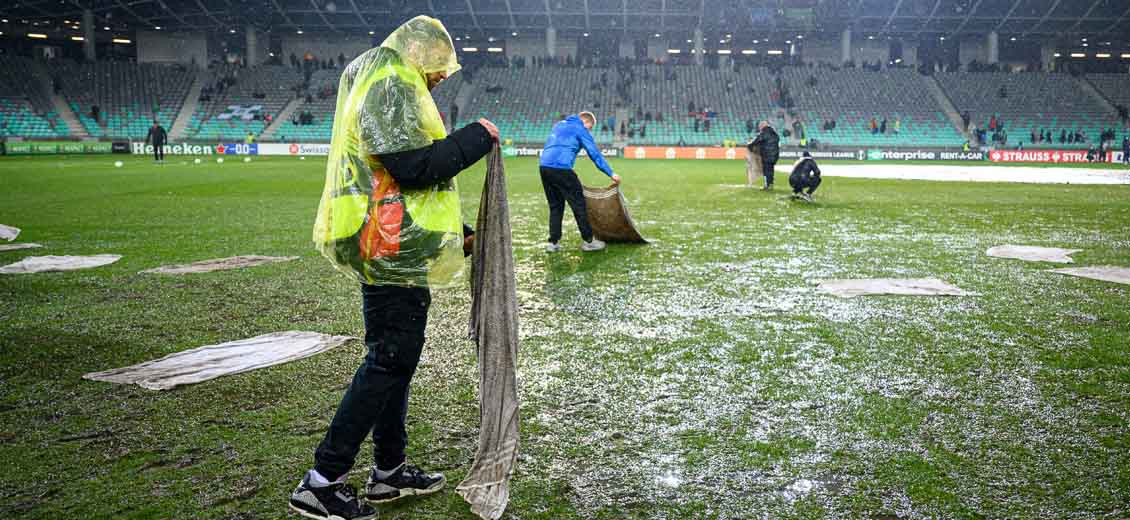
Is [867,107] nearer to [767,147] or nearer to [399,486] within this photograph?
[767,147]

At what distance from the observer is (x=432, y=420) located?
402cm

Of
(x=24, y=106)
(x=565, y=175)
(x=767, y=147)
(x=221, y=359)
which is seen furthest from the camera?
(x=24, y=106)

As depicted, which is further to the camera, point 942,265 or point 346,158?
point 942,265

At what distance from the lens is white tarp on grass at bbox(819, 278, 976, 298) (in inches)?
Result: 280

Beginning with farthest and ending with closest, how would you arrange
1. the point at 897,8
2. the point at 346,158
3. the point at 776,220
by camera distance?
the point at 897,8 < the point at 776,220 < the point at 346,158

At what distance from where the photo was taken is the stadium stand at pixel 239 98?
51.7 meters

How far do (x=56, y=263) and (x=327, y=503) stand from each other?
7.33 m

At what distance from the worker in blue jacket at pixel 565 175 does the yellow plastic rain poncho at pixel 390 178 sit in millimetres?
6666

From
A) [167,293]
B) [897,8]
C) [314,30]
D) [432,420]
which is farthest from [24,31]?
[432,420]

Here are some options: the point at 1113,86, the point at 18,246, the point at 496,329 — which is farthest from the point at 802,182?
the point at 1113,86

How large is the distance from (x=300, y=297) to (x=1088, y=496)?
229 inches

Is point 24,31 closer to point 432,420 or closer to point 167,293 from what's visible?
point 167,293

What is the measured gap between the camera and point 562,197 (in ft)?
33.0

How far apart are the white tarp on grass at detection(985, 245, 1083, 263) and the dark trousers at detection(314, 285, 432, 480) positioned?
26.7ft
